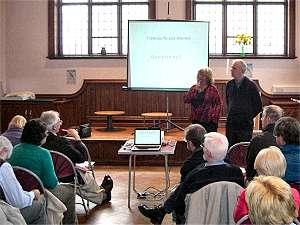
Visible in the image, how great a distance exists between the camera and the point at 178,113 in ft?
30.0

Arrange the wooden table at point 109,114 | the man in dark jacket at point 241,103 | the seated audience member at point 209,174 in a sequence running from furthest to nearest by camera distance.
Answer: the wooden table at point 109,114
the man in dark jacket at point 241,103
the seated audience member at point 209,174

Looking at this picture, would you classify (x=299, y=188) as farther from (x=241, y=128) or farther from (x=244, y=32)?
(x=244, y=32)

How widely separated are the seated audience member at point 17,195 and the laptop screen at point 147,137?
5.71ft

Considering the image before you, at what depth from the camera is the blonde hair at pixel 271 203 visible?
2031mm

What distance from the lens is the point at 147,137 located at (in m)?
5.57

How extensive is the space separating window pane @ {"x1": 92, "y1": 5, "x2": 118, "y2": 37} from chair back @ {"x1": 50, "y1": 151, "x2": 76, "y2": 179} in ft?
17.0

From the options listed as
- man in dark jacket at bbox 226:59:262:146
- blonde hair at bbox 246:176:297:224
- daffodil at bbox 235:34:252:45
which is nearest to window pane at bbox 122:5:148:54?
daffodil at bbox 235:34:252:45

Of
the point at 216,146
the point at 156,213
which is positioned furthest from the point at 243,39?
the point at 216,146

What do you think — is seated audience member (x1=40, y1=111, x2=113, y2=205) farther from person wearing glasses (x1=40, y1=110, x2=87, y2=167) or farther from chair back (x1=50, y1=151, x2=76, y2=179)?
chair back (x1=50, y1=151, x2=76, y2=179)

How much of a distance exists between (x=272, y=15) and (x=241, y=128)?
380cm

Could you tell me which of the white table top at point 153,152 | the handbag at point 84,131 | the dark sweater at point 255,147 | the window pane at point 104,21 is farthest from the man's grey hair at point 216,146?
the window pane at point 104,21

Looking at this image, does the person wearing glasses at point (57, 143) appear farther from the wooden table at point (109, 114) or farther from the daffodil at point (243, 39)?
the daffodil at point (243, 39)

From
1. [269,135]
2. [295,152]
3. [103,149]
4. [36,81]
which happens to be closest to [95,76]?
[36,81]

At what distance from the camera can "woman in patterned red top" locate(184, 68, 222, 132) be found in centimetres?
615
